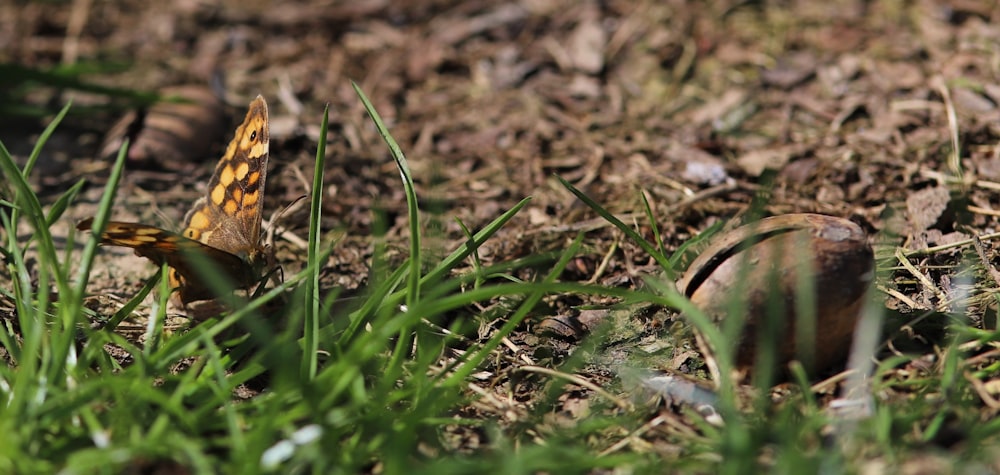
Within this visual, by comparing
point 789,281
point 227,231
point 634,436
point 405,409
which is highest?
point 227,231

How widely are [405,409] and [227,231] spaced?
990 millimetres

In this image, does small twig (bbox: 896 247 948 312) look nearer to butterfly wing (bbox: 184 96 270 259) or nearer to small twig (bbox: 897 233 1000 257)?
small twig (bbox: 897 233 1000 257)

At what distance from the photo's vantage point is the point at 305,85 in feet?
15.2

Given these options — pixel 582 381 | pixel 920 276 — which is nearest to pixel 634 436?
pixel 582 381

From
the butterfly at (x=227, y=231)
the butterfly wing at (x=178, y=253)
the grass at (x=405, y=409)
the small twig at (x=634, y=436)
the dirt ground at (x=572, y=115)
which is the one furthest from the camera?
the dirt ground at (x=572, y=115)

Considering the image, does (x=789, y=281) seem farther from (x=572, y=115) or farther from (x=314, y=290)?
(x=572, y=115)

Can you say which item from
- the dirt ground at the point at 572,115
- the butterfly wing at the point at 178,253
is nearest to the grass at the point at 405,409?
the butterfly wing at the point at 178,253

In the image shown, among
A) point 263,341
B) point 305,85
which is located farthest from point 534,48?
point 263,341

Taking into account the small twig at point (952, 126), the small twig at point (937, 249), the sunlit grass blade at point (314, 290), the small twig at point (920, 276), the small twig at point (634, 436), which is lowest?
the small twig at point (634, 436)

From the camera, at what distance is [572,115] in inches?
164

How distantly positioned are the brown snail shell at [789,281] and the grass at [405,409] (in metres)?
0.09

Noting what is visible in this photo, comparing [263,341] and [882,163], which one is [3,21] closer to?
[263,341]

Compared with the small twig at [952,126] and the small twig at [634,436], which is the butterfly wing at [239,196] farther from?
the small twig at [952,126]

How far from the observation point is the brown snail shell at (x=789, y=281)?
2.09m
